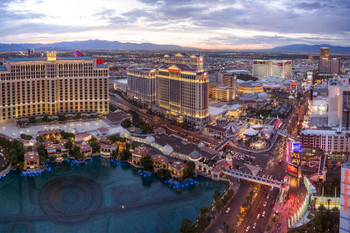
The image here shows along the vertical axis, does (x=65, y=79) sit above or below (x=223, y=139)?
above

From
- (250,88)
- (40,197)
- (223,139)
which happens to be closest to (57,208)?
→ (40,197)

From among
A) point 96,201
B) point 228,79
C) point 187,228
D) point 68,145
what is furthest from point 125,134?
point 228,79

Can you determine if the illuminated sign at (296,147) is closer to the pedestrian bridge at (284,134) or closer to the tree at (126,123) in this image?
the pedestrian bridge at (284,134)

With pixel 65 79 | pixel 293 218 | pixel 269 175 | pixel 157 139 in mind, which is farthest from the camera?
→ pixel 65 79

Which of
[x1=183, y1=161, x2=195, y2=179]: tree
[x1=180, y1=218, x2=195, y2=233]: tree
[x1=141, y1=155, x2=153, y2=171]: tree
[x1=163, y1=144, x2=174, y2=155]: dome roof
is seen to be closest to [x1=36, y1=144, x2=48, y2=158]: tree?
[x1=141, y1=155, x2=153, y2=171]: tree

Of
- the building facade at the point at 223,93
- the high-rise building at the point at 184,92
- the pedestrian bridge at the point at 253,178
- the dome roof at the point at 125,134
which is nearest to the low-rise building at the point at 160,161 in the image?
the pedestrian bridge at the point at 253,178

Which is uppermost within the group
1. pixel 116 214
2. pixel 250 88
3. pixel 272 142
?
pixel 250 88

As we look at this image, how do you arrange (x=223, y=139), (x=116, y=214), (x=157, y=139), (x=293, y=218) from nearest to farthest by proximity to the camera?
(x=293, y=218), (x=116, y=214), (x=157, y=139), (x=223, y=139)

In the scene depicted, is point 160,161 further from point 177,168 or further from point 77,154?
point 77,154

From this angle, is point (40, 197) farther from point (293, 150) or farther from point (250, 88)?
point (250, 88)
